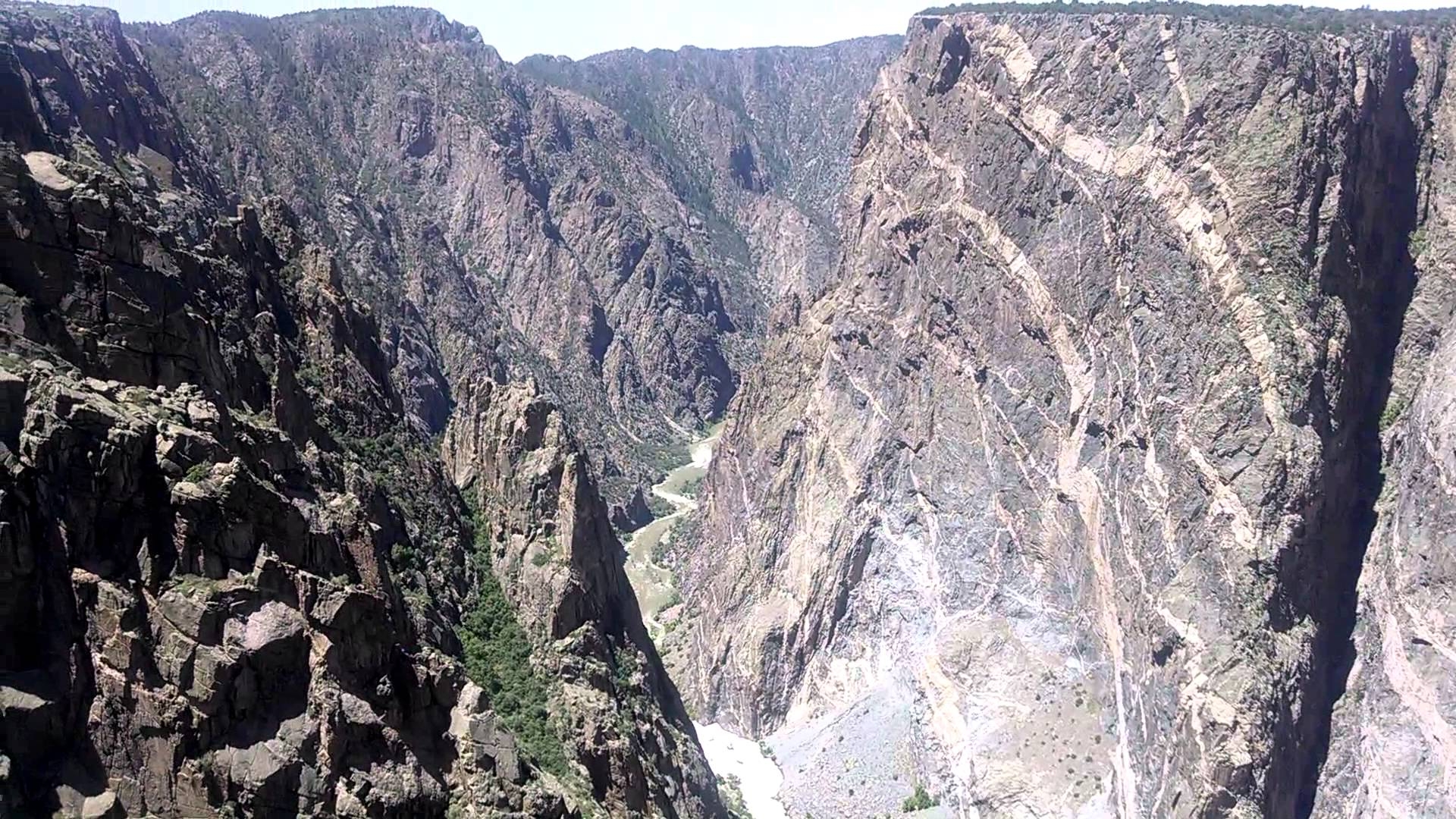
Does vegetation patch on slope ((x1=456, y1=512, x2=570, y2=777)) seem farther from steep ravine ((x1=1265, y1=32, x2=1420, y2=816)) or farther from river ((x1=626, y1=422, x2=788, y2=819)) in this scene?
steep ravine ((x1=1265, y1=32, x2=1420, y2=816))

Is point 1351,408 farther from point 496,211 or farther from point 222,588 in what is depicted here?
point 496,211

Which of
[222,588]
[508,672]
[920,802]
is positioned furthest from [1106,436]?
[222,588]

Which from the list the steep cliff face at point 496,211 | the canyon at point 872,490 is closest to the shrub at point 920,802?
the canyon at point 872,490

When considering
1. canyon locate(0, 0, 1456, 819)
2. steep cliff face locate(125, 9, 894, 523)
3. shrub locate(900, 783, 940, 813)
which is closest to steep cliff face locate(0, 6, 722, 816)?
canyon locate(0, 0, 1456, 819)

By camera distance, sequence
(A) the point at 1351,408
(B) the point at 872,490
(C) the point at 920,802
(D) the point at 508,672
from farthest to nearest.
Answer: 1. (B) the point at 872,490
2. (C) the point at 920,802
3. (A) the point at 1351,408
4. (D) the point at 508,672

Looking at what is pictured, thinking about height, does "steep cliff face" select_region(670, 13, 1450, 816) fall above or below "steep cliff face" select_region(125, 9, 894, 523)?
below

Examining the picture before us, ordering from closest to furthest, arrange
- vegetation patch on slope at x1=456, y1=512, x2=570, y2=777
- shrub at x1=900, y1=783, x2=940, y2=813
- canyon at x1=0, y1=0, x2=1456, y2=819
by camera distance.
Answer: canyon at x1=0, y1=0, x2=1456, y2=819 < vegetation patch on slope at x1=456, y1=512, x2=570, y2=777 < shrub at x1=900, y1=783, x2=940, y2=813

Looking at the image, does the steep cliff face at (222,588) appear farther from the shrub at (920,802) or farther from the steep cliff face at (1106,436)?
the steep cliff face at (1106,436)
